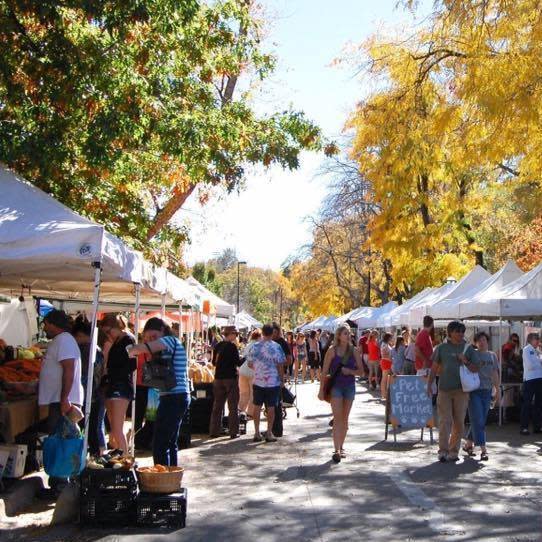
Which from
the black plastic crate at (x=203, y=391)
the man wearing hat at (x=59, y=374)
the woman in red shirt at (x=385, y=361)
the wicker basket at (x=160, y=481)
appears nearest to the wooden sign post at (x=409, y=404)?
the black plastic crate at (x=203, y=391)

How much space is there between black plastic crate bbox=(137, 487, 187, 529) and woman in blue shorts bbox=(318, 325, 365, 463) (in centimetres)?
430

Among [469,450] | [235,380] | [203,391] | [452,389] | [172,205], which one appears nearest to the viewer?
[452,389]

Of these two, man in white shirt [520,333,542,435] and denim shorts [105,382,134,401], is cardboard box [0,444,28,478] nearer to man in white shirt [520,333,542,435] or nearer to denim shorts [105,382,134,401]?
denim shorts [105,382,134,401]

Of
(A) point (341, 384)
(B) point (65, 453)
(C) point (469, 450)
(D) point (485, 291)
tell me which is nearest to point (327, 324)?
(D) point (485, 291)

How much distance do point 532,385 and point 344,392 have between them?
494cm

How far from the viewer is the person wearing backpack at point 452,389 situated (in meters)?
11.4

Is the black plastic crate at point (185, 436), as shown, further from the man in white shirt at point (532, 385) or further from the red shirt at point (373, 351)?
the red shirt at point (373, 351)

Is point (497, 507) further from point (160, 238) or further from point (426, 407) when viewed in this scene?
point (160, 238)

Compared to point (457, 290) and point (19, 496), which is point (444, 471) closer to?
point (19, 496)

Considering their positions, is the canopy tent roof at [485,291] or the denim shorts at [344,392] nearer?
the denim shorts at [344,392]

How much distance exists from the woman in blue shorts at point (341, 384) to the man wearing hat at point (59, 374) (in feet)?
14.4

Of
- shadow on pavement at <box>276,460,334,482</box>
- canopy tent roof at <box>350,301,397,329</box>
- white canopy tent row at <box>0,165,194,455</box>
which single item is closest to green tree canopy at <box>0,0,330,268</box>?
white canopy tent row at <box>0,165,194,455</box>

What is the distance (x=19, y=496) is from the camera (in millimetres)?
8383

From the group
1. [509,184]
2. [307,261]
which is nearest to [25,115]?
[509,184]
